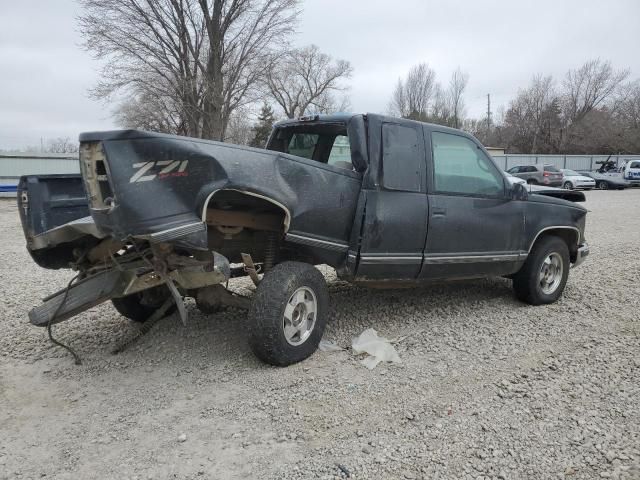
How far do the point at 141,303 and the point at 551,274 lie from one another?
4.46 meters

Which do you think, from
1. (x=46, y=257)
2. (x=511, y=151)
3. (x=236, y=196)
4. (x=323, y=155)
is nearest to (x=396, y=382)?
(x=236, y=196)

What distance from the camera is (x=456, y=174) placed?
503cm

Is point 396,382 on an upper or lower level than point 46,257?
lower

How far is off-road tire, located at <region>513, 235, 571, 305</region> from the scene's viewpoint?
565 centimetres

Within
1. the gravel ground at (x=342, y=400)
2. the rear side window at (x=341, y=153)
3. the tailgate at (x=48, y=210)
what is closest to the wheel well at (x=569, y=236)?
the gravel ground at (x=342, y=400)

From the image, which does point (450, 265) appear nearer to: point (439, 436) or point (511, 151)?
point (439, 436)

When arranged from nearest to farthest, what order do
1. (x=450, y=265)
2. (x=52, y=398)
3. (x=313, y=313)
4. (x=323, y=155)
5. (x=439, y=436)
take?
(x=439, y=436) < (x=52, y=398) < (x=313, y=313) < (x=450, y=265) < (x=323, y=155)

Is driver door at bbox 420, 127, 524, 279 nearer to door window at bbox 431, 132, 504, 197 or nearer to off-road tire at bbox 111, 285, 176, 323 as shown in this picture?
door window at bbox 431, 132, 504, 197

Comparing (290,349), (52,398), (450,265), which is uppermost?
(450,265)

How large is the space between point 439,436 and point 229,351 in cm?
199

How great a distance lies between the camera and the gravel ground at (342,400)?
2863mm

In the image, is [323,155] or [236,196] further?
[323,155]

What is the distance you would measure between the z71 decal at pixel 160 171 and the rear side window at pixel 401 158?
5.95 feet

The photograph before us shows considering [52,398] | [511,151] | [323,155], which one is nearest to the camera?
[52,398]
